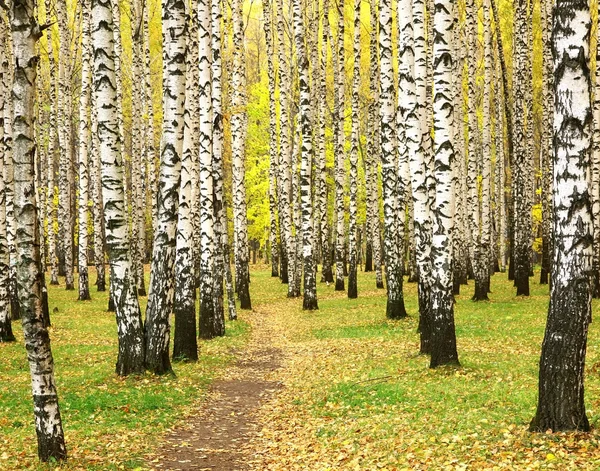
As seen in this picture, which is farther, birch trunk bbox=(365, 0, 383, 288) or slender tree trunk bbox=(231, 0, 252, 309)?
birch trunk bbox=(365, 0, 383, 288)

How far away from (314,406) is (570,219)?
5.34 m

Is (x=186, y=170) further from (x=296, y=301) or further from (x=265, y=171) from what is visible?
(x=265, y=171)

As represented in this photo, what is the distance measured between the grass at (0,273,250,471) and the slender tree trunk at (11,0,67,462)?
2.99 ft

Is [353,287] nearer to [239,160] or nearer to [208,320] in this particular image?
[239,160]

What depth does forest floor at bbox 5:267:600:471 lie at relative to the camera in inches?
288

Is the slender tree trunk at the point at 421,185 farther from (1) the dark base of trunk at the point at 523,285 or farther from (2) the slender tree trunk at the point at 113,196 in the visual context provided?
(1) the dark base of trunk at the point at 523,285

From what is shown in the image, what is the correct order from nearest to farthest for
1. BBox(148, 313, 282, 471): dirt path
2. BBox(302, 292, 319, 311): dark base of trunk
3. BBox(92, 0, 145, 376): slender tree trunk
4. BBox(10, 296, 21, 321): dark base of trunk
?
BBox(148, 313, 282, 471): dirt path, BBox(92, 0, 145, 376): slender tree trunk, BBox(10, 296, 21, 321): dark base of trunk, BBox(302, 292, 319, 311): dark base of trunk

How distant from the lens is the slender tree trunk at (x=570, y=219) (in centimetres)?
657

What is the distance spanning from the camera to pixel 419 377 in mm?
10836

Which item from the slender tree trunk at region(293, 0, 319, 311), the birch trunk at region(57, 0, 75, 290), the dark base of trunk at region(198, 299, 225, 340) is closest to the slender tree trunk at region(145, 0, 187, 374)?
the dark base of trunk at region(198, 299, 225, 340)

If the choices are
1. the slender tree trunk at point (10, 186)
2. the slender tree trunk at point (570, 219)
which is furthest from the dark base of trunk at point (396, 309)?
the slender tree trunk at point (570, 219)

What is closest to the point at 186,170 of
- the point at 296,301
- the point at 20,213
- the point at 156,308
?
the point at 156,308

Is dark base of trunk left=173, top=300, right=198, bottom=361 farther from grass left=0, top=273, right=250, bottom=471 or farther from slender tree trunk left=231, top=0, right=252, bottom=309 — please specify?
slender tree trunk left=231, top=0, right=252, bottom=309

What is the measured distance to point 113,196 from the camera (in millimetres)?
11000
